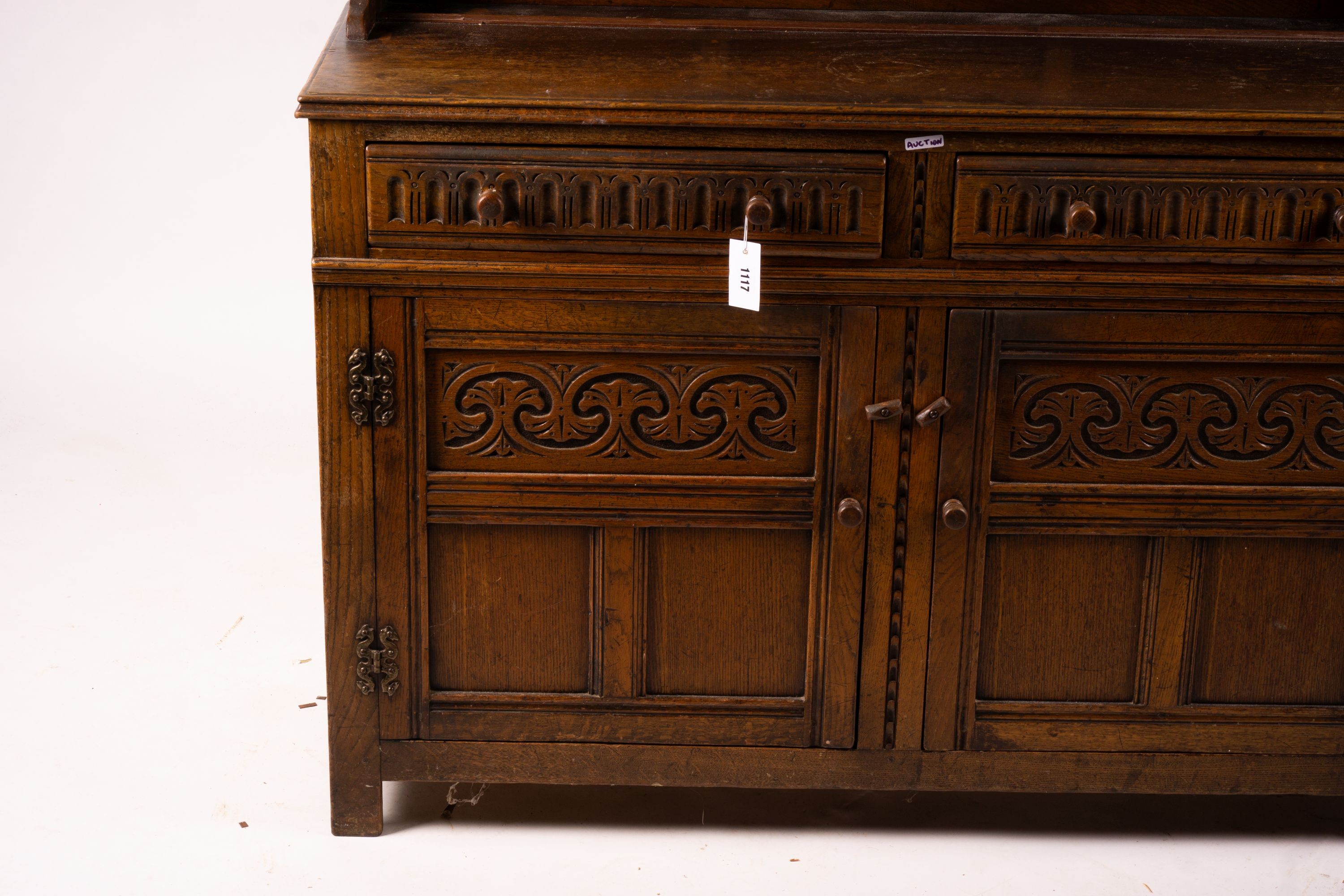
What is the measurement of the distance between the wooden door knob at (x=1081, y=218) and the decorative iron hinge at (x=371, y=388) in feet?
3.33

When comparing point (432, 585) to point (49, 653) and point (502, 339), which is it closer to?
point (502, 339)

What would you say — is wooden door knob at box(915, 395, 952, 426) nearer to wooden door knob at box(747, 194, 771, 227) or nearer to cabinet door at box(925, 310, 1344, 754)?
cabinet door at box(925, 310, 1344, 754)

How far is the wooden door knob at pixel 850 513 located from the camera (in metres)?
2.40

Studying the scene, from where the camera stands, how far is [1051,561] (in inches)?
96.7

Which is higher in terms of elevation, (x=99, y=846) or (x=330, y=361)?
(x=330, y=361)

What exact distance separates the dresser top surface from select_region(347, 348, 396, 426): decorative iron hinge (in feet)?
1.18

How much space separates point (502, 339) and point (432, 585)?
1.34 ft

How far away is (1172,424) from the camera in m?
2.40

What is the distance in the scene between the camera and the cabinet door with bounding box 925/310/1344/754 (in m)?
2.37

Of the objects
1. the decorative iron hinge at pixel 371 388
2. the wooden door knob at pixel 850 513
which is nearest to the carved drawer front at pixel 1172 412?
the wooden door knob at pixel 850 513

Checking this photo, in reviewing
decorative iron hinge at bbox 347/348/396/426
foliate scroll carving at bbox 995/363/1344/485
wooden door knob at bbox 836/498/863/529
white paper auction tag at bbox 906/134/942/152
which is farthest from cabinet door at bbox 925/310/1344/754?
decorative iron hinge at bbox 347/348/396/426

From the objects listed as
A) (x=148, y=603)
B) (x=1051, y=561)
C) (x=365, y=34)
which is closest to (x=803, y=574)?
(x=1051, y=561)

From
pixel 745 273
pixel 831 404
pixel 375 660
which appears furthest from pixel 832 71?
pixel 375 660

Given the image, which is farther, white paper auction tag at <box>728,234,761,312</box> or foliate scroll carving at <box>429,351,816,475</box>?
foliate scroll carving at <box>429,351,816,475</box>
